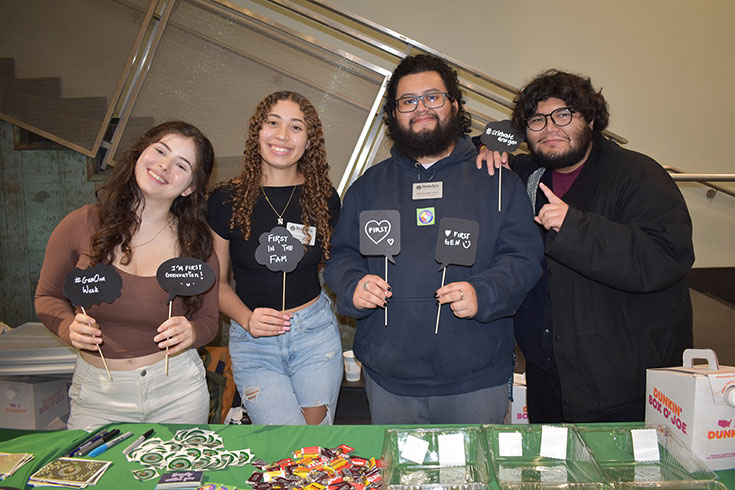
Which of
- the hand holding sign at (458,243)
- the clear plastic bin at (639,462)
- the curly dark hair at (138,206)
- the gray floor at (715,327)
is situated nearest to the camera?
the clear plastic bin at (639,462)

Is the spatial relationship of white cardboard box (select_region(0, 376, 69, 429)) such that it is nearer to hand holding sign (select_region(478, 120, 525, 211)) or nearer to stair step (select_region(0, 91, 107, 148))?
stair step (select_region(0, 91, 107, 148))

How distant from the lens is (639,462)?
1306mm

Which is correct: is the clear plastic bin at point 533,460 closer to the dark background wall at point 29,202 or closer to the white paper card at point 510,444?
the white paper card at point 510,444

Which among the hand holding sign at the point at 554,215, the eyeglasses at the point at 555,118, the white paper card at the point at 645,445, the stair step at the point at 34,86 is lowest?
the white paper card at the point at 645,445

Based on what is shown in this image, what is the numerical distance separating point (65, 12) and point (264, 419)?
3504mm

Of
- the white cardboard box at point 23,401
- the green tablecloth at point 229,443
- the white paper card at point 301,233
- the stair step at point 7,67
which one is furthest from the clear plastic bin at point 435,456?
the stair step at point 7,67

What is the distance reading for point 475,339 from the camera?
1852 millimetres

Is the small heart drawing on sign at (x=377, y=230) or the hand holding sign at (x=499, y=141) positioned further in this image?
the hand holding sign at (x=499, y=141)

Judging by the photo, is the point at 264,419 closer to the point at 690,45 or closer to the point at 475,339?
the point at 475,339

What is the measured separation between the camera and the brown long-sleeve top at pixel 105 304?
5.93ft

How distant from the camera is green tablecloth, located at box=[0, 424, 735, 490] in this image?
1.31m

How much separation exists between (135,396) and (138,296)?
1.20ft

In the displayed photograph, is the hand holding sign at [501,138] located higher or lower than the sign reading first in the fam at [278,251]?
higher

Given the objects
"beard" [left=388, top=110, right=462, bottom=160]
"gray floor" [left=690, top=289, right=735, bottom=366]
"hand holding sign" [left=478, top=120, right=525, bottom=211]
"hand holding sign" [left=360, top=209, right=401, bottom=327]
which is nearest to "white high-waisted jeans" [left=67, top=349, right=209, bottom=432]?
"hand holding sign" [left=360, top=209, right=401, bottom=327]
